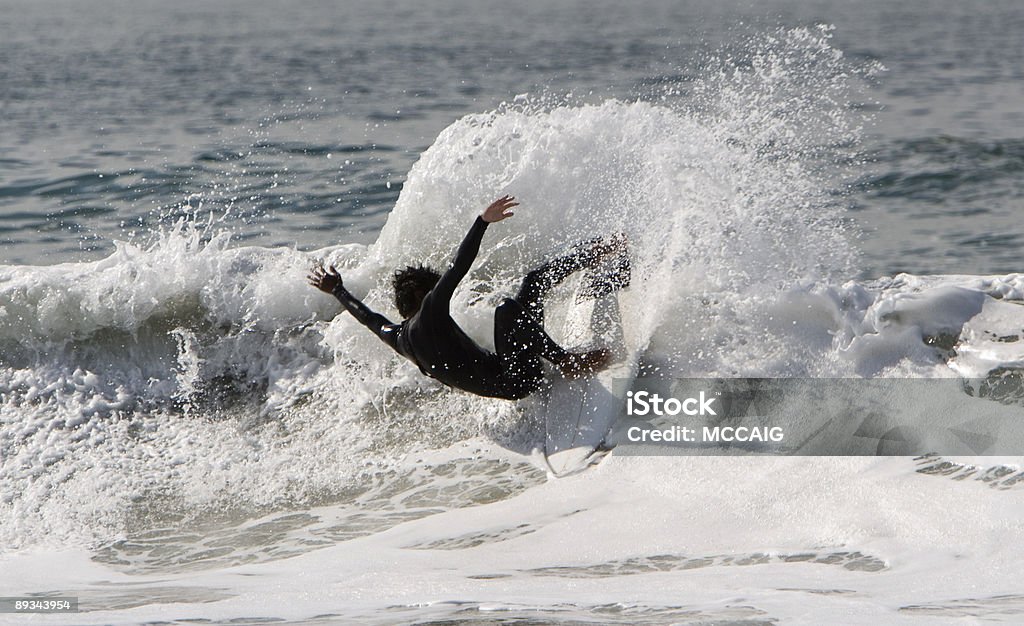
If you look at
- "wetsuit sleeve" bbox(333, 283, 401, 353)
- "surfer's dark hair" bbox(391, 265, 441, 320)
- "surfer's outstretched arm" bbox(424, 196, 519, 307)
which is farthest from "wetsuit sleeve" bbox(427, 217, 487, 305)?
"wetsuit sleeve" bbox(333, 283, 401, 353)

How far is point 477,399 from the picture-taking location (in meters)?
6.43

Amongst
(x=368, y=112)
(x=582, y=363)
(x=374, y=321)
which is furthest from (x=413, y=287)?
(x=368, y=112)

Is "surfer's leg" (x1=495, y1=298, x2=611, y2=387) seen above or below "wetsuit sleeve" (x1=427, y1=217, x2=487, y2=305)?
below

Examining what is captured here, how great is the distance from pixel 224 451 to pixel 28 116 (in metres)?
13.4

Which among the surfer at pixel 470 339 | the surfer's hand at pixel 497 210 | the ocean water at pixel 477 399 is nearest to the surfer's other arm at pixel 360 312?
the surfer at pixel 470 339

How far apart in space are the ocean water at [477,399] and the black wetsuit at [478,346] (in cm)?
31

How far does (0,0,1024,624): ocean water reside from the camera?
176 inches

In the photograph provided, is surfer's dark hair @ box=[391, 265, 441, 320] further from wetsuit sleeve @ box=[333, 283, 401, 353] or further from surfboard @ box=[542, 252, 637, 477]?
surfboard @ box=[542, 252, 637, 477]

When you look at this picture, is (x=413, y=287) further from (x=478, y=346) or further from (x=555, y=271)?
(x=555, y=271)

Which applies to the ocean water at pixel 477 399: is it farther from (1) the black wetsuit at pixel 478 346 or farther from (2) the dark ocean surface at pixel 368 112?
(1) the black wetsuit at pixel 478 346

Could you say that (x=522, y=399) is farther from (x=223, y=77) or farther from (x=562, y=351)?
(x=223, y=77)

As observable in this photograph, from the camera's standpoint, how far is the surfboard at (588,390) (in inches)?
228

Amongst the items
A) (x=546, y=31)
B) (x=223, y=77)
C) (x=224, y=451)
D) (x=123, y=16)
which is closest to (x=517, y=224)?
(x=224, y=451)

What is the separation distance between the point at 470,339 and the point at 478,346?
0.09 metres
